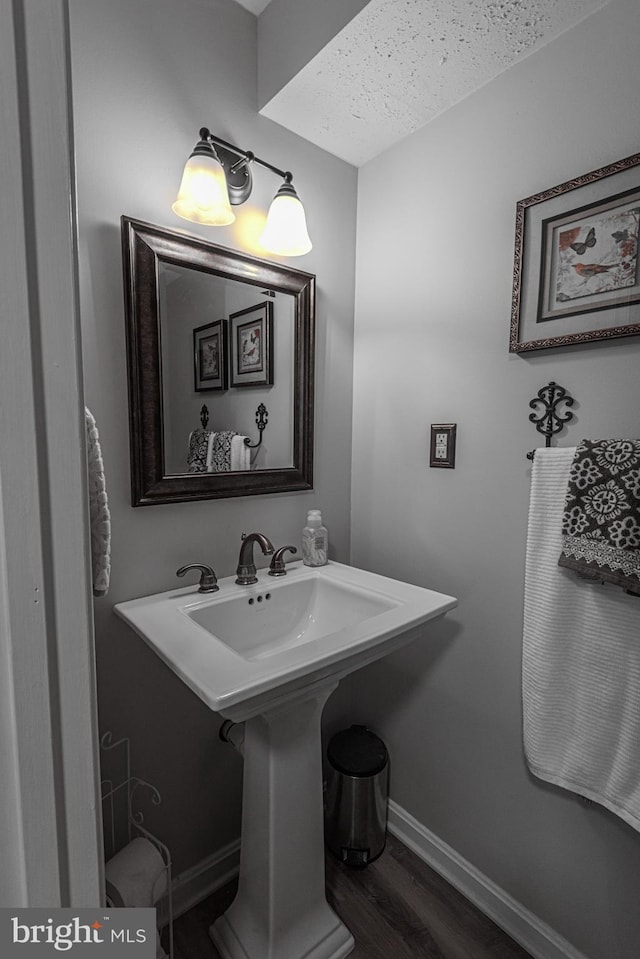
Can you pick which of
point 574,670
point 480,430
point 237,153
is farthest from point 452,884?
point 237,153

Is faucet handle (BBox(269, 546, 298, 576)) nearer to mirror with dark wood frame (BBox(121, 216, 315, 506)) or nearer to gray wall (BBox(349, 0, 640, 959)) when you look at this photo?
mirror with dark wood frame (BBox(121, 216, 315, 506))

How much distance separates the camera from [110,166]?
1.04m

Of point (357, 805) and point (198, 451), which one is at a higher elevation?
point (198, 451)

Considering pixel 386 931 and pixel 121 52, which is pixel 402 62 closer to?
pixel 121 52

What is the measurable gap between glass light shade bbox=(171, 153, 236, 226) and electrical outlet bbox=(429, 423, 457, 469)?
0.82m

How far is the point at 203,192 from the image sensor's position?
1.07 meters

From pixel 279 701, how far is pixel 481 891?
1033 millimetres

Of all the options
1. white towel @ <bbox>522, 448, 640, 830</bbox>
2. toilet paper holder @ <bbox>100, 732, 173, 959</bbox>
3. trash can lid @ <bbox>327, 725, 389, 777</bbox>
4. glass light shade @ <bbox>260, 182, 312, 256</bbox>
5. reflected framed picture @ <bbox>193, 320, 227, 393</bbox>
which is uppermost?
glass light shade @ <bbox>260, 182, 312, 256</bbox>

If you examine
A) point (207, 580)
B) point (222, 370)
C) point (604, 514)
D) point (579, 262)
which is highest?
point (579, 262)

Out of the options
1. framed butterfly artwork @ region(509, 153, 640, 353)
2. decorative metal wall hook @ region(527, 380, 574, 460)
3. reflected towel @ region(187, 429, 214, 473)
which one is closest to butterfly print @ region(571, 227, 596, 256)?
framed butterfly artwork @ region(509, 153, 640, 353)

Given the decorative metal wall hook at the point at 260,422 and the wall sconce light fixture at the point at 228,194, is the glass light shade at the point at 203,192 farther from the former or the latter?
the decorative metal wall hook at the point at 260,422

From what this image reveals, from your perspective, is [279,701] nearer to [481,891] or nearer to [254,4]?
[481,891]

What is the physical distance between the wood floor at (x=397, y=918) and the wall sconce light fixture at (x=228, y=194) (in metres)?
1.89

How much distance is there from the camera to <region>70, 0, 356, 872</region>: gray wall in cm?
103
